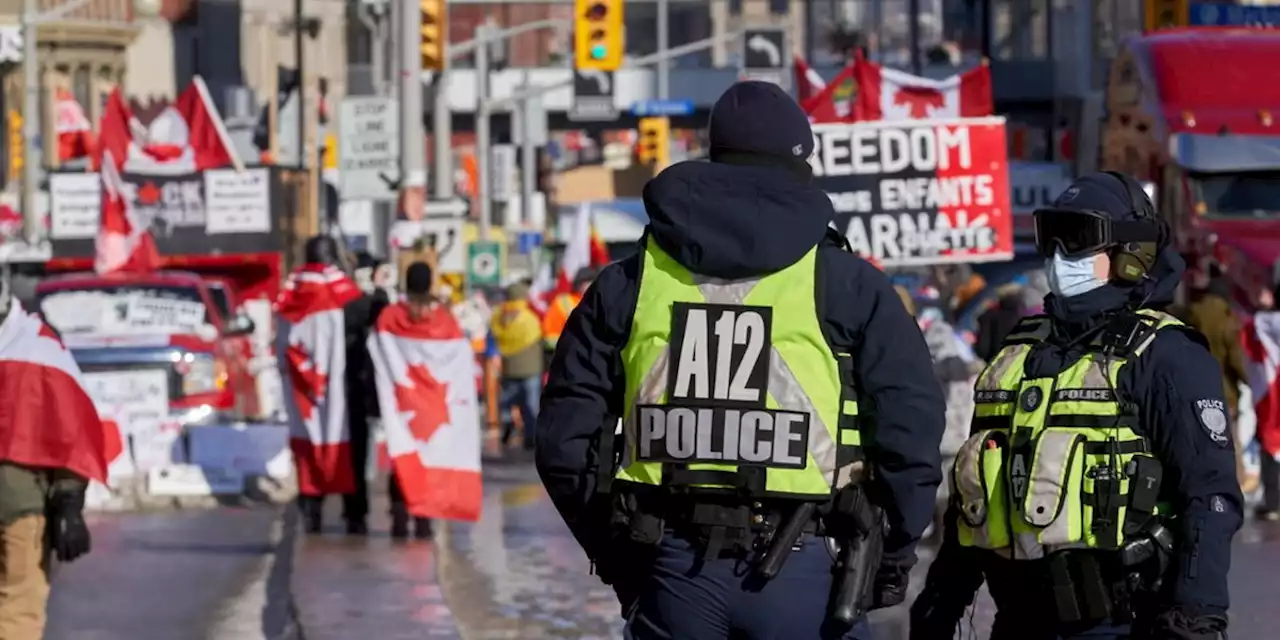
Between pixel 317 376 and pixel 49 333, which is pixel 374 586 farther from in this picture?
pixel 317 376

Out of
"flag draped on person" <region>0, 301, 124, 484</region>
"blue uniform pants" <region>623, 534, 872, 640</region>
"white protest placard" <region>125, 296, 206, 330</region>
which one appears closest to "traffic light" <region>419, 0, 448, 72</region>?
"white protest placard" <region>125, 296, 206, 330</region>

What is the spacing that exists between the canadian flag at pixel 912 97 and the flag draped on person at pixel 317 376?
4.56 meters

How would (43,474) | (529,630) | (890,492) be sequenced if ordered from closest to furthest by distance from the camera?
(890,492) < (43,474) < (529,630)

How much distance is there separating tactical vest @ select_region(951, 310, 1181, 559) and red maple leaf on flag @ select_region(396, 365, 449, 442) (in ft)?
33.0

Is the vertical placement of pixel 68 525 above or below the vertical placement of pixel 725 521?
below

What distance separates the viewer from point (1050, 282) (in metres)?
6.01

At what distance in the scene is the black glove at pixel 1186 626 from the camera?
5.58m

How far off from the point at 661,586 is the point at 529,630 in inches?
233

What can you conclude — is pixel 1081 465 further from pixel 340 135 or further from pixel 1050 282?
pixel 340 135

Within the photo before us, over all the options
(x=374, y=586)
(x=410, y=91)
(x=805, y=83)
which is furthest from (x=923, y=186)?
(x=410, y=91)

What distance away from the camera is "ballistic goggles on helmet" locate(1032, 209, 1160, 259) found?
5.96m

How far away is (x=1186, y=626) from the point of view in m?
5.59

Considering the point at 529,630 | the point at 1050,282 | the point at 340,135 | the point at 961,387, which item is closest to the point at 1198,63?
the point at 340,135

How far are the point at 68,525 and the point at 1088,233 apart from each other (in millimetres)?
4370
